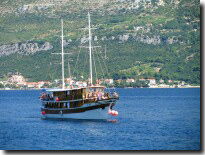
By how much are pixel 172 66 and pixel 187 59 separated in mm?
9734

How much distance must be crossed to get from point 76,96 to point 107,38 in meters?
117

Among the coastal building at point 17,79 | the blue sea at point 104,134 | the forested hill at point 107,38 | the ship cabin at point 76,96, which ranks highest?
the forested hill at point 107,38

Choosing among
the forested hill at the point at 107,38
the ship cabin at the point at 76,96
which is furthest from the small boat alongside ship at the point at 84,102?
the forested hill at the point at 107,38

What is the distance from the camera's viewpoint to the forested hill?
149375 mm

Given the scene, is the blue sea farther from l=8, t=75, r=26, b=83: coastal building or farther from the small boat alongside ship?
l=8, t=75, r=26, b=83: coastal building

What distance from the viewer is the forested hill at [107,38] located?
5881 inches

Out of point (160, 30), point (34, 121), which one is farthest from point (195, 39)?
point (34, 121)

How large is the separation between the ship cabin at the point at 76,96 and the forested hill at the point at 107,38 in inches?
3320

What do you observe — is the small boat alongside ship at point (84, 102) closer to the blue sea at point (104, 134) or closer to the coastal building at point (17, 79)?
the blue sea at point (104, 134)

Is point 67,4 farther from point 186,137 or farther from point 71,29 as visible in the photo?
point 186,137

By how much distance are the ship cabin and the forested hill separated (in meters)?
84.3

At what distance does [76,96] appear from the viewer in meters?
52.2

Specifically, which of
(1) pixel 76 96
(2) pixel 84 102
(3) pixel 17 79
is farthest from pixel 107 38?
(2) pixel 84 102

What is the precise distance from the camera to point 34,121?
55938mm
